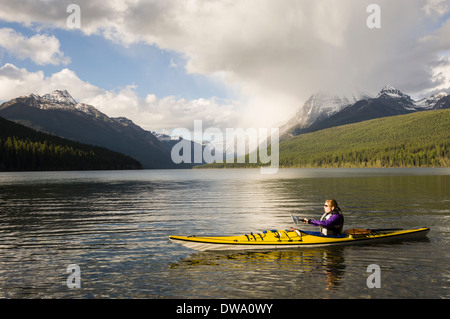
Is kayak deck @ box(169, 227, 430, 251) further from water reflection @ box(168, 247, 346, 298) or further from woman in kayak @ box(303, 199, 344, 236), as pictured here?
woman in kayak @ box(303, 199, 344, 236)

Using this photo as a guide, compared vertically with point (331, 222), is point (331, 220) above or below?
above

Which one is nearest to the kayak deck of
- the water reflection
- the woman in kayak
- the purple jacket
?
the water reflection

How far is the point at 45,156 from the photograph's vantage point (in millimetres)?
197500

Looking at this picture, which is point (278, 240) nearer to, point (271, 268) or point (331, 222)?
point (271, 268)

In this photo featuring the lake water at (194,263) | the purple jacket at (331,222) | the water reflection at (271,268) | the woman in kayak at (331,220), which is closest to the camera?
the lake water at (194,263)

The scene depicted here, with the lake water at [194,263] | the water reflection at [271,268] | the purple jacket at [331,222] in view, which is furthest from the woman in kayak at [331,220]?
the lake water at [194,263]

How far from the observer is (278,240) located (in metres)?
20.0

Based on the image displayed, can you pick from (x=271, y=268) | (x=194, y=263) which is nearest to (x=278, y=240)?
(x=271, y=268)

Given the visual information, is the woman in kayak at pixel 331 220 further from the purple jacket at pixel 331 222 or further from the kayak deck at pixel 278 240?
the kayak deck at pixel 278 240

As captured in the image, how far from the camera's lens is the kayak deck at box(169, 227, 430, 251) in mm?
19453

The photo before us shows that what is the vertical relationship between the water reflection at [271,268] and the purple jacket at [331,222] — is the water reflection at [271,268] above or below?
below

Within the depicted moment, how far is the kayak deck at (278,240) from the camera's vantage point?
19453mm
